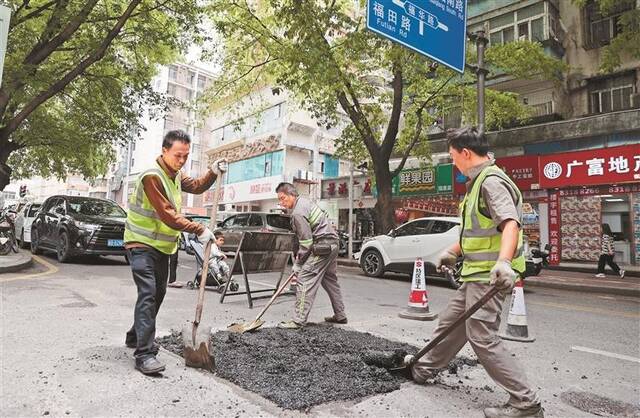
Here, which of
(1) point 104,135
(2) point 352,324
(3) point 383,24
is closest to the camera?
(2) point 352,324

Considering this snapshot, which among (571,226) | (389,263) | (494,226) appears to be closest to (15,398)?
(494,226)

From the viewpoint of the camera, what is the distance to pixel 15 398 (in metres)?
2.67

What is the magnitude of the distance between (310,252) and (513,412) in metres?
2.93

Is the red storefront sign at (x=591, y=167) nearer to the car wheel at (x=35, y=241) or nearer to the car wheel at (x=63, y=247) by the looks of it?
the car wheel at (x=63, y=247)

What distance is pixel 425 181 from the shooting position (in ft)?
61.7

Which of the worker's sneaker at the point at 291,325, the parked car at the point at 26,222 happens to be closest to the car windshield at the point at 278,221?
the parked car at the point at 26,222

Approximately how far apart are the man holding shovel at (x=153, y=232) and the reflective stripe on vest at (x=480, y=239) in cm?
188

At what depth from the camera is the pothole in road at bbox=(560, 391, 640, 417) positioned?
2.96 metres

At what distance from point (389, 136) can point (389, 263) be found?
439 centimetres

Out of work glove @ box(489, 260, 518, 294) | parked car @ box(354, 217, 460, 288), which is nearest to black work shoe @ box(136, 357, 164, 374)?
work glove @ box(489, 260, 518, 294)

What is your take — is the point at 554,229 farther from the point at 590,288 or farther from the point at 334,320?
the point at 334,320

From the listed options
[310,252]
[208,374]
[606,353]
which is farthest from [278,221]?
[208,374]

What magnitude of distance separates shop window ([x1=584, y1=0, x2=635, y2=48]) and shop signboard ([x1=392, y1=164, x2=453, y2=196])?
6609 mm

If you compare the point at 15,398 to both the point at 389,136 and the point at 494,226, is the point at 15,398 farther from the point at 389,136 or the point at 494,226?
the point at 389,136
